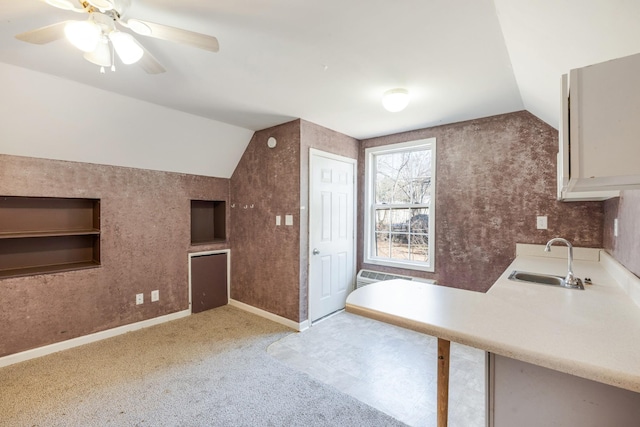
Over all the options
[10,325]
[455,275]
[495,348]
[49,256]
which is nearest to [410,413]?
[495,348]

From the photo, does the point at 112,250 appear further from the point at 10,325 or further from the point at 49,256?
the point at 10,325

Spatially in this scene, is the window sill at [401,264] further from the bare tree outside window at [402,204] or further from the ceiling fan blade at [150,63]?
the ceiling fan blade at [150,63]

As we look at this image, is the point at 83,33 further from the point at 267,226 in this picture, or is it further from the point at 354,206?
the point at 354,206

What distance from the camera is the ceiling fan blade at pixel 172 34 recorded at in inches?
50.5

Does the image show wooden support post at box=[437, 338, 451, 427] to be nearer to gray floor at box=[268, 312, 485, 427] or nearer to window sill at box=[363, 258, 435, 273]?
gray floor at box=[268, 312, 485, 427]

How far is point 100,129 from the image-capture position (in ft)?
8.64

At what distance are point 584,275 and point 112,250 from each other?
4.15 meters

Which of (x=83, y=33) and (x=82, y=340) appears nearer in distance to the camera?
(x=83, y=33)

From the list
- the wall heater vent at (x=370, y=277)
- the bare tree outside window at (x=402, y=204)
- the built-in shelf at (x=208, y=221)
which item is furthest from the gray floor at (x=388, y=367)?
the built-in shelf at (x=208, y=221)

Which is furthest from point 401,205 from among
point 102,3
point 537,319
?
point 102,3

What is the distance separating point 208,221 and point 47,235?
177cm

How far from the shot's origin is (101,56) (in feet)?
4.97

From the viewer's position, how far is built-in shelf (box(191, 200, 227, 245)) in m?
3.96

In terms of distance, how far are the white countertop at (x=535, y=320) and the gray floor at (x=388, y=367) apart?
3.00ft
